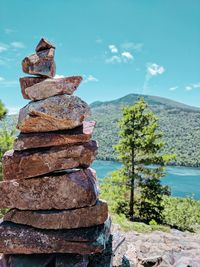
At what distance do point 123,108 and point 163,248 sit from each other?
1468 cm

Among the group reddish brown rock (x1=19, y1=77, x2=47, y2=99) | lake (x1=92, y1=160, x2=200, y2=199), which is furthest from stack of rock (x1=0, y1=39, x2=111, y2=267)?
lake (x1=92, y1=160, x2=200, y2=199)

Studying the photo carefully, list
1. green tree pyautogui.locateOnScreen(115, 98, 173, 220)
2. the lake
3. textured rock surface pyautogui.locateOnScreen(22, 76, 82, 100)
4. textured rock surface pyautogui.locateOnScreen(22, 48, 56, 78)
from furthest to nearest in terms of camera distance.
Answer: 1. the lake
2. green tree pyautogui.locateOnScreen(115, 98, 173, 220)
3. textured rock surface pyautogui.locateOnScreen(22, 48, 56, 78)
4. textured rock surface pyautogui.locateOnScreen(22, 76, 82, 100)

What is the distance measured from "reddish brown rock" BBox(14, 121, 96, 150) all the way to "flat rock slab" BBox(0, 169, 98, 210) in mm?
701

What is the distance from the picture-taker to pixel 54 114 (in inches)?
272

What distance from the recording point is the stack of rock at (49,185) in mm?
6895

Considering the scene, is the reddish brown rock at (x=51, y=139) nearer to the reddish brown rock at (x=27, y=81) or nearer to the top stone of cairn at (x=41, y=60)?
the reddish brown rock at (x=27, y=81)

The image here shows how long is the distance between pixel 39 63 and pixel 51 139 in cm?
169

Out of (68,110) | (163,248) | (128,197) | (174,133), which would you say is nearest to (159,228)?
(163,248)

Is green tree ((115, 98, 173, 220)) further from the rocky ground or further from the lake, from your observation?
the lake

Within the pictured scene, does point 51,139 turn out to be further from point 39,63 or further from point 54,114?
point 39,63

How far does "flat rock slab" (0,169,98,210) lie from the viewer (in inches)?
273

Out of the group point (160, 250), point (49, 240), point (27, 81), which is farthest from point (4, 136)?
point (49, 240)

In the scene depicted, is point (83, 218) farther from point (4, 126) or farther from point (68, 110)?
point (4, 126)

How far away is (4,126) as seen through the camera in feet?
66.2
